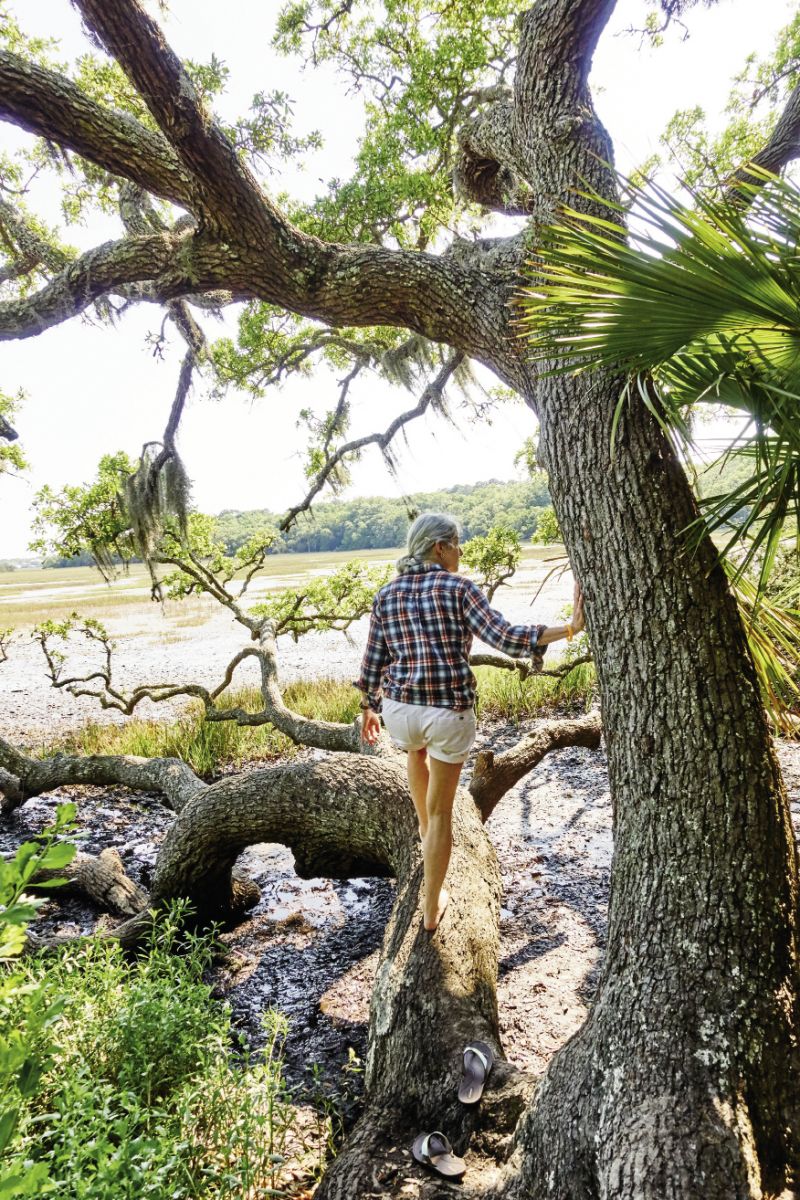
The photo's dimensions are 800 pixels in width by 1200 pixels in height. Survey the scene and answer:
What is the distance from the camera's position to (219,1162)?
2.15 metres

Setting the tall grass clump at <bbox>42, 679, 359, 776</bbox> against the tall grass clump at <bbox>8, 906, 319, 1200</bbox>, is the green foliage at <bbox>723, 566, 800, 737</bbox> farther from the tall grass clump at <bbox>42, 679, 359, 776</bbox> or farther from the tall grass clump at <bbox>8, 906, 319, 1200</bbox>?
the tall grass clump at <bbox>42, 679, 359, 776</bbox>

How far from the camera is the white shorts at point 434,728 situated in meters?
2.69

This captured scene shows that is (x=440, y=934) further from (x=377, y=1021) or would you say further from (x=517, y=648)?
(x=517, y=648)

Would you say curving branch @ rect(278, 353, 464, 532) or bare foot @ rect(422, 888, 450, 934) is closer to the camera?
bare foot @ rect(422, 888, 450, 934)

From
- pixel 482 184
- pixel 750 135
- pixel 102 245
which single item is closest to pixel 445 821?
pixel 102 245

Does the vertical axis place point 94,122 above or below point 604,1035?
above

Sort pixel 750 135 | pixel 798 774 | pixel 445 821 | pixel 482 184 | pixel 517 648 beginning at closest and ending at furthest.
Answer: pixel 517 648, pixel 445 821, pixel 482 184, pixel 798 774, pixel 750 135

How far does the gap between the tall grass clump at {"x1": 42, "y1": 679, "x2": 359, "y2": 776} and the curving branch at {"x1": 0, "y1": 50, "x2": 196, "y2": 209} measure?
21.8 feet

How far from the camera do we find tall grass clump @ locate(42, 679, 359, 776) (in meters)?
8.41

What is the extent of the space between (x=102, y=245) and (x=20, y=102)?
0.63 m

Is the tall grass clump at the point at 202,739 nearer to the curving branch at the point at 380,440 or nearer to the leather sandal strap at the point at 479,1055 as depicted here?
the curving branch at the point at 380,440

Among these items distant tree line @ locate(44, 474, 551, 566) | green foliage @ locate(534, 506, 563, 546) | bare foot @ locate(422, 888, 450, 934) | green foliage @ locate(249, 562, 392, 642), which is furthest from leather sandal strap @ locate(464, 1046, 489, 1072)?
distant tree line @ locate(44, 474, 551, 566)

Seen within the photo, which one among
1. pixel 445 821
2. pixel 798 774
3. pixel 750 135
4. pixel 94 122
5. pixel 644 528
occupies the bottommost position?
pixel 798 774

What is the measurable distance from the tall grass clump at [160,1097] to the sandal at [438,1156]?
0.48 metres
